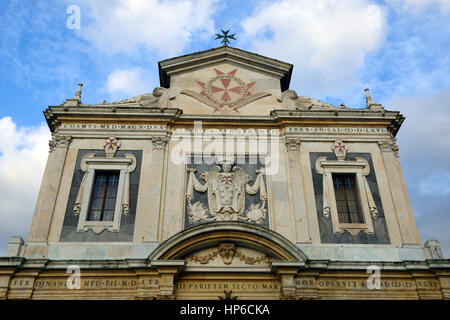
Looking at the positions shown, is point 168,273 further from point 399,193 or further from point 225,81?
point 225,81

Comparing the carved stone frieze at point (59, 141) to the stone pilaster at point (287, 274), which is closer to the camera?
the stone pilaster at point (287, 274)

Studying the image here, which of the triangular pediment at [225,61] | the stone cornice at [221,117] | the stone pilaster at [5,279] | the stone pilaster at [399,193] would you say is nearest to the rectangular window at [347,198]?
the stone pilaster at [399,193]

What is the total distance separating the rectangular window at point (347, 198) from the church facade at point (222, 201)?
0.13 feet

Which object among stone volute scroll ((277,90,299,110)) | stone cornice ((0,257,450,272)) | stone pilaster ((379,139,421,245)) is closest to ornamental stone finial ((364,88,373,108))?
stone pilaster ((379,139,421,245))

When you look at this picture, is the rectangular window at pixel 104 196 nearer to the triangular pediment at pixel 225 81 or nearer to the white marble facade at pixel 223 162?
the white marble facade at pixel 223 162

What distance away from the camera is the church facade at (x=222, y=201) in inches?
450

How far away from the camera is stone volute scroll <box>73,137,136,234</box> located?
12383 mm

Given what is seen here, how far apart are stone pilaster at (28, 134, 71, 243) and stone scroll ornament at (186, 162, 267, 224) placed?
13.9ft

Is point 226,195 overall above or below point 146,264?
above

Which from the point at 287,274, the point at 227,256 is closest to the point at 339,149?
the point at 287,274

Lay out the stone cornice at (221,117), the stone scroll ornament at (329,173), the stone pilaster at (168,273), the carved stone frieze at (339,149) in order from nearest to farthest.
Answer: the stone pilaster at (168,273) → the stone scroll ornament at (329,173) → the carved stone frieze at (339,149) → the stone cornice at (221,117)

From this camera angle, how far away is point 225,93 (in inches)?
613

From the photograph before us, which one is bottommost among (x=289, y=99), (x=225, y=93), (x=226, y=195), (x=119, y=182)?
(x=226, y=195)

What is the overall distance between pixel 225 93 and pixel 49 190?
713 cm
